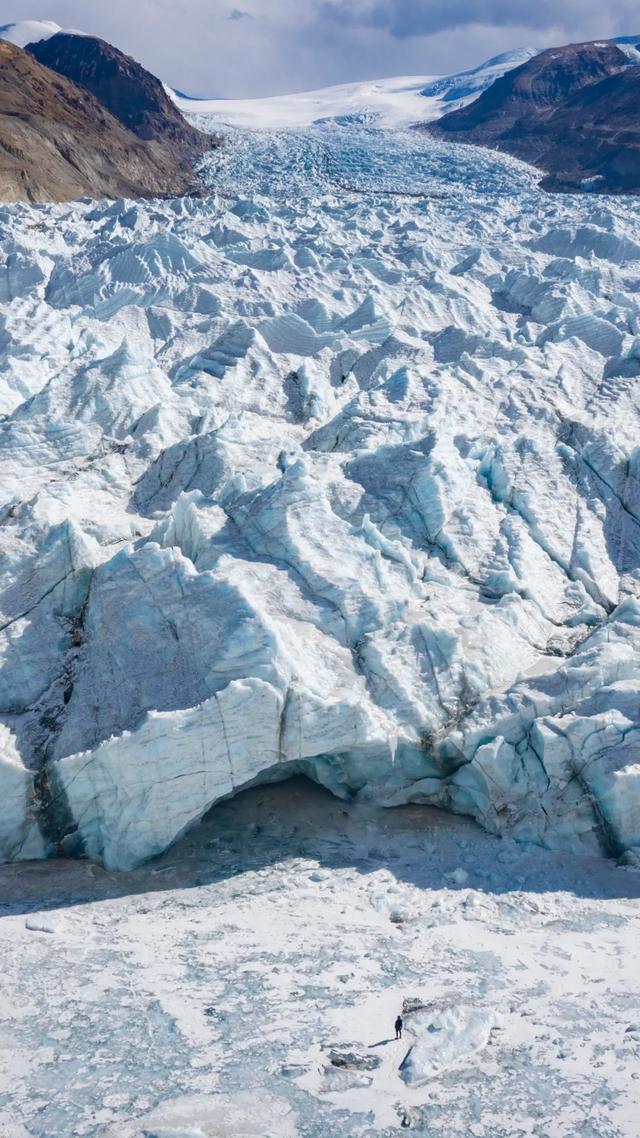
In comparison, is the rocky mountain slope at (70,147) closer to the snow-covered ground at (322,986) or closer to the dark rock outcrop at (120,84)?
the dark rock outcrop at (120,84)

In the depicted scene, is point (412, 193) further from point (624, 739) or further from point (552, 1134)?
point (552, 1134)

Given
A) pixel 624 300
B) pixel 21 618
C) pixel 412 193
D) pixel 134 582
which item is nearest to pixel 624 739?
pixel 134 582

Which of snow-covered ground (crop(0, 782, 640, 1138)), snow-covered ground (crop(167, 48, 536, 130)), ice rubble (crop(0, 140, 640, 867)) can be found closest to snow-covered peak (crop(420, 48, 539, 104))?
snow-covered ground (crop(167, 48, 536, 130))

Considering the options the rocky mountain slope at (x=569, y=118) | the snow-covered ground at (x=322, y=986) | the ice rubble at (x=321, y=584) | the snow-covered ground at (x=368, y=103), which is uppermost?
the snow-covered ground at (x=368, y=103)

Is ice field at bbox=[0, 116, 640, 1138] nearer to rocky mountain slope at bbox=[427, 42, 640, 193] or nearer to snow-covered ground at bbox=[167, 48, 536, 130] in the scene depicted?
rocky mountain slope at bbox=[427, 42, 640, 193]

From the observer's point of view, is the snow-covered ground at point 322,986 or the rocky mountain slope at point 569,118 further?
the rocky mountain slope at point 569,118

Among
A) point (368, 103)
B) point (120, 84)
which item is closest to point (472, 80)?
point (368, 103)

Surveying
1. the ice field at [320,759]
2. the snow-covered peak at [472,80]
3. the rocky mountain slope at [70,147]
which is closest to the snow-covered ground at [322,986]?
the ice field at [320,759]
